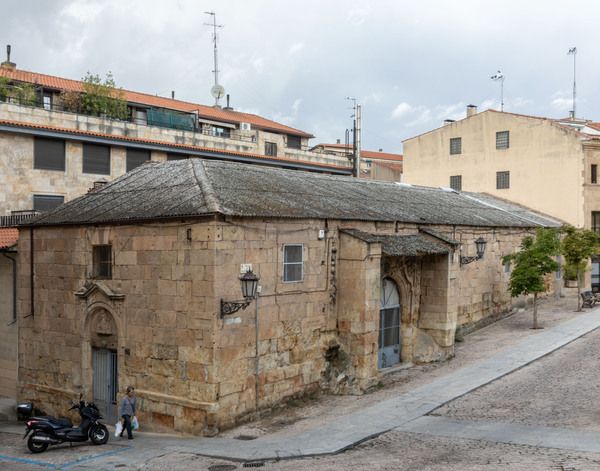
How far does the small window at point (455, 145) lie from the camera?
133 feet

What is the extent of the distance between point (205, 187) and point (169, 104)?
1066 inches

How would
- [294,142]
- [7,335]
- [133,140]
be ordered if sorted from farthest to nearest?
[294,142] → [133,140] → [7,335]

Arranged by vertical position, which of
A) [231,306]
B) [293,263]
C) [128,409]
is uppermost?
[293,263]

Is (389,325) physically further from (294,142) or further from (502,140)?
(294,142)

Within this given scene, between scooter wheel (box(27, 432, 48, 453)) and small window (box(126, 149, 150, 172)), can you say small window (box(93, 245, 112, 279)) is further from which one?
small window (box(126, 149, 150, 172))

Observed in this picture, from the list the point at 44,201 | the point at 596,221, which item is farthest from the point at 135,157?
the point at 596,221

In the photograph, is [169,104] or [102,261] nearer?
[102,261]

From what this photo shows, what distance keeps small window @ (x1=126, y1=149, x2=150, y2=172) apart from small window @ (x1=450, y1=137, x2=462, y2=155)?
19.1 meters

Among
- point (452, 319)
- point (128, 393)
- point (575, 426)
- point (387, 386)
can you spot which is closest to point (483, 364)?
point (452, 319)

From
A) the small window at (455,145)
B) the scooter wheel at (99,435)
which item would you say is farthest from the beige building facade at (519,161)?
the scooter wheel at (99,435)

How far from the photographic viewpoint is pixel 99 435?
15.1m

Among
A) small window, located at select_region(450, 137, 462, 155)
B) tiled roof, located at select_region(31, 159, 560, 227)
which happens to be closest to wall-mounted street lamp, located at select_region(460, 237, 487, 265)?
tiled roof, located at select_region(31, 159, 560, 227)

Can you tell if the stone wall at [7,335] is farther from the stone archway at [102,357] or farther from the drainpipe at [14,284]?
the stone archway at [102,357]

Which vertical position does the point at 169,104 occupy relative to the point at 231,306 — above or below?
above
